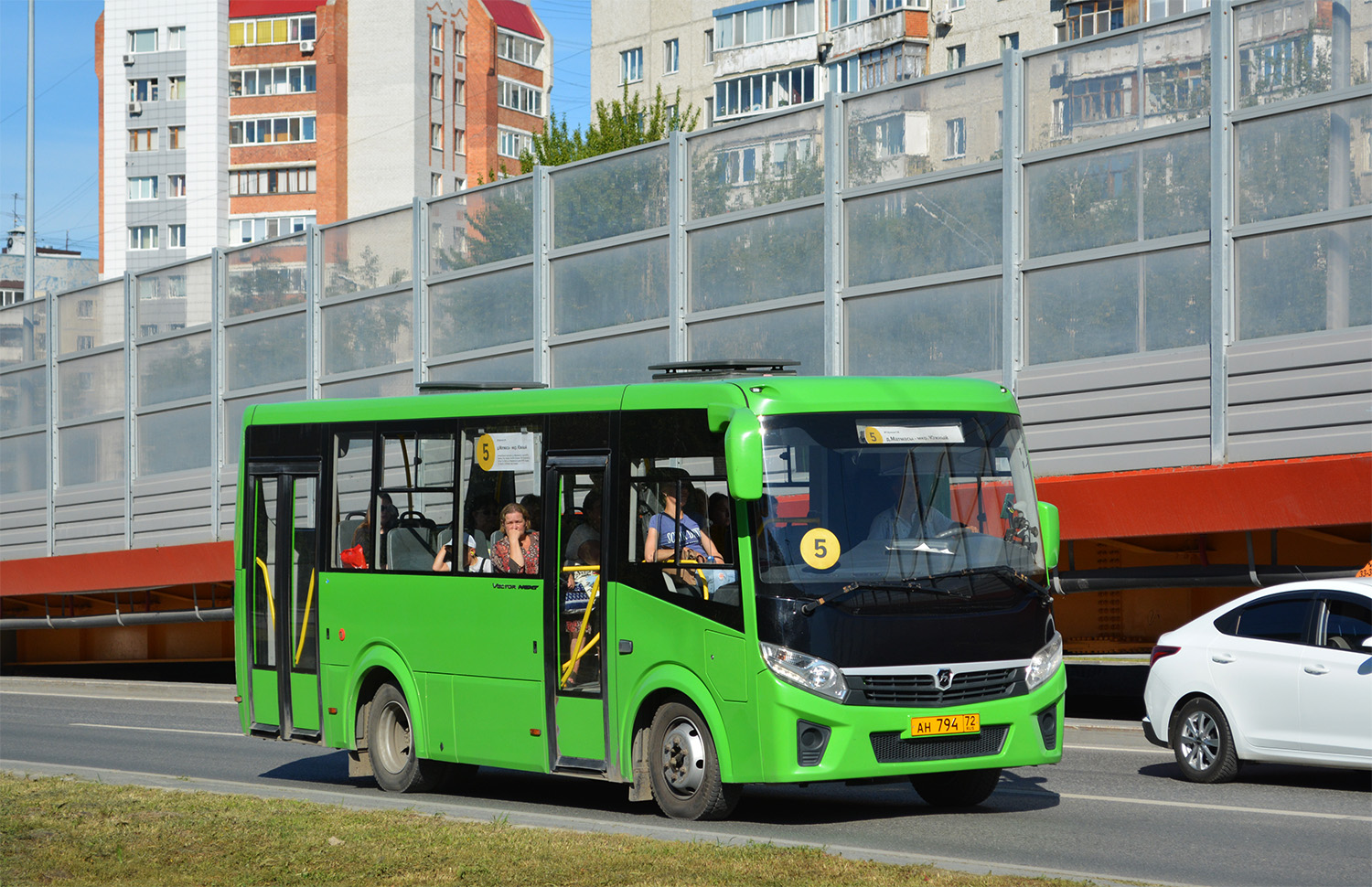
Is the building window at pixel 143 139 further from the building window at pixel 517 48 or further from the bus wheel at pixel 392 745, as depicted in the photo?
the bus wheel at pixel 392 745

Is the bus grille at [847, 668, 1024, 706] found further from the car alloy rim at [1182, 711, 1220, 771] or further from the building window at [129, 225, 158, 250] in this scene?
the building window at [129, 225, 158, 250]

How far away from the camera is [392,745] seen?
13406 millimetres

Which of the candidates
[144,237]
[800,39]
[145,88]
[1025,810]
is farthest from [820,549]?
[145,88]

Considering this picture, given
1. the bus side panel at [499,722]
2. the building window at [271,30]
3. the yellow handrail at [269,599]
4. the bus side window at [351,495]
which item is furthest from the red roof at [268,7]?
the bus side panel at [499,722]

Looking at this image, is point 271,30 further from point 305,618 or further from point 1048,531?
point 1048,531

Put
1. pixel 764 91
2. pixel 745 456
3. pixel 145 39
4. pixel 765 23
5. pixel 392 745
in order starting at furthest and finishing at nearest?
pixel 145 39 < pixel 764 91 < pixel 765 23 < pixel 392 745 < pixel 745 456

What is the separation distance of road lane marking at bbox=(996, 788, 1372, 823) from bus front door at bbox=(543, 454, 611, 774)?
9.63 ft

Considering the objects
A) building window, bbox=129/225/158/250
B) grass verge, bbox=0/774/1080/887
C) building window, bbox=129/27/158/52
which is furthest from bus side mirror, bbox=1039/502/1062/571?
building window, bbox=129/27/158/52

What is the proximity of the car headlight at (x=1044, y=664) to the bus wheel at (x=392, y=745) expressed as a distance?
4.71 m

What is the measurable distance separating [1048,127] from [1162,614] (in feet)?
16.2

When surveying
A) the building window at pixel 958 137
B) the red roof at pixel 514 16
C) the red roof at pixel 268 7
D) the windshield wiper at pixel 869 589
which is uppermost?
the red roof at pixel 514 16

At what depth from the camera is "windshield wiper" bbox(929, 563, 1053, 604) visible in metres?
10.7

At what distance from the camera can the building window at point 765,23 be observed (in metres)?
79.8

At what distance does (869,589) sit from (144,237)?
10251cm
